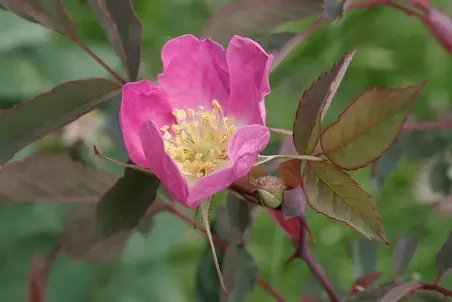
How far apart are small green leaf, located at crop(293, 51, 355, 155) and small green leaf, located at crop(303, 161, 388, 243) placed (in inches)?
0.5

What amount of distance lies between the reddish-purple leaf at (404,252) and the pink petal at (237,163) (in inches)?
11.1

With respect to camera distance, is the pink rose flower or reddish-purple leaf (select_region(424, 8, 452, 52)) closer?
the pink rose flower

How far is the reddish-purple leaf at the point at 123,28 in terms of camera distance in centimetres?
35

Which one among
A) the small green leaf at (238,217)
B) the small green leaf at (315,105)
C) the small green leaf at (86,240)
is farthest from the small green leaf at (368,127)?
the small green leaf at (86,240)

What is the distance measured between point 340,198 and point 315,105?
0.04 m

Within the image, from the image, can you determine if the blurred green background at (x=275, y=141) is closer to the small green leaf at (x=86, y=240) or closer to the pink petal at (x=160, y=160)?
the small green leaf at (x=86, y=240)

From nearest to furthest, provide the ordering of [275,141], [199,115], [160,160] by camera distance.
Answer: [160,160] < [199,115] < [275,141]

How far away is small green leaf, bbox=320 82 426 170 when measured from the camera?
0.26 metres

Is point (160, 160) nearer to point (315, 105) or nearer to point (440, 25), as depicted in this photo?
point (315, 105)

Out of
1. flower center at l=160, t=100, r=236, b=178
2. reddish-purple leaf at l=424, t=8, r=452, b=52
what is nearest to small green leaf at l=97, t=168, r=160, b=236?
flower center at l=160, t=100, r=236, b=178

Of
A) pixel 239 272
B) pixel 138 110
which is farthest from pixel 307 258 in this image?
pixel 138 110

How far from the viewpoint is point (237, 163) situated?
28 cm

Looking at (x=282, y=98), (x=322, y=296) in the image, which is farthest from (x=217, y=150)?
(x=282, y=98)

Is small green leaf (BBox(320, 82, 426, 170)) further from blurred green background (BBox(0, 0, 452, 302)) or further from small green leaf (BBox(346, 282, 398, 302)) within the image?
blurred green background (BBox(0, 0, 452, 302))
